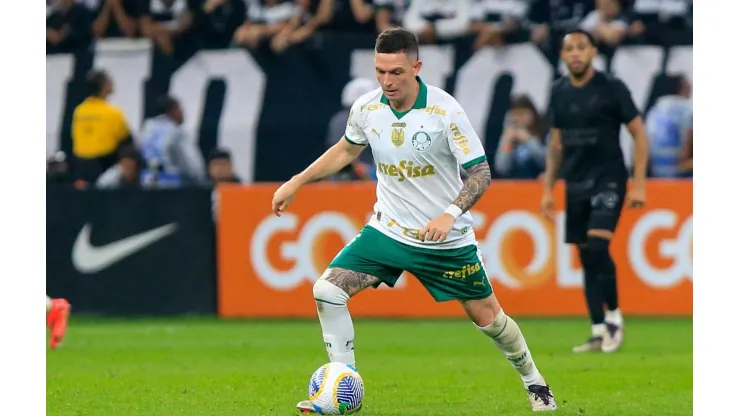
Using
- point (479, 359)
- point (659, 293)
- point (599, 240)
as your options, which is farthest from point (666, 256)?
point (479, 359)

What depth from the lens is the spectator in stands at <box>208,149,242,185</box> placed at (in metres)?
16.5

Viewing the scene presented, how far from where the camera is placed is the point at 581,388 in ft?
29.3

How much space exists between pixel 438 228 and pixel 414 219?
1.85ft

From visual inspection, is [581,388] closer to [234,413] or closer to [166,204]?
[234,413]

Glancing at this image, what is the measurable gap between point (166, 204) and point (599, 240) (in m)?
5.64

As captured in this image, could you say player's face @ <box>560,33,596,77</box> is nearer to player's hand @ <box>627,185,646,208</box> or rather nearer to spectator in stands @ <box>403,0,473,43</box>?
player's hand @ <box>627,185,646,208</box>

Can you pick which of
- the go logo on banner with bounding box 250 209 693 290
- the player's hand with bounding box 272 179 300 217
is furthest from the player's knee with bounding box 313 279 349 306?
the go logo on banner with bounding box 250 209 693 290

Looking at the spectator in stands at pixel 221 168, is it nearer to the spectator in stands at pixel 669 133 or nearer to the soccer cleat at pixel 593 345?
the spectator in stands at pixel 669 133

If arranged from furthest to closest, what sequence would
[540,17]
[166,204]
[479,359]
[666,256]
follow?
[540,17] → [166,204] → [666,256] → [479,359]

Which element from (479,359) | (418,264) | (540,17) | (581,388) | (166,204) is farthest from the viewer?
Answer: (540,17)

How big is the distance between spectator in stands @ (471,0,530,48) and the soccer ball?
11228 millimetres

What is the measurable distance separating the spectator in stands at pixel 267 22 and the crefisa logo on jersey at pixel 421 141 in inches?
451

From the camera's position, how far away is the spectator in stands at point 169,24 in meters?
19.6

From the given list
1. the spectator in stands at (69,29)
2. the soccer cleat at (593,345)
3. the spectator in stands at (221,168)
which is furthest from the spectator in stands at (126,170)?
the soccer cleat at (593,345)
